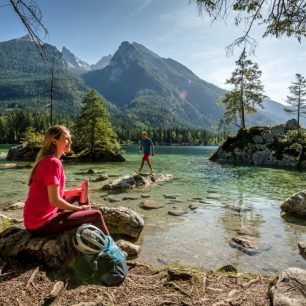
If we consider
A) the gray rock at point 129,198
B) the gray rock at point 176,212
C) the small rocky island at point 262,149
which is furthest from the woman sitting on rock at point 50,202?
the small rocky island at point 262,149

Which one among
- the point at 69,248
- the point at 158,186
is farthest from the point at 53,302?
the point at 158,186

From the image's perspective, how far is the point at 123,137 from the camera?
194375 millimetres

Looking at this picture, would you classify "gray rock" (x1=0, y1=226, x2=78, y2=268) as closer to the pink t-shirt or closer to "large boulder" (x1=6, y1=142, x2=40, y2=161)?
the pink t-shirt

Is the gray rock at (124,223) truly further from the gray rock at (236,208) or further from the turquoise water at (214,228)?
the gray rock at (236,208)

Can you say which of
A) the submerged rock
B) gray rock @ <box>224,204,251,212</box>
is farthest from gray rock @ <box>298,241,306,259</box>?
gray rock @ <box>224,204,251,212</box>

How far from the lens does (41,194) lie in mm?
5719

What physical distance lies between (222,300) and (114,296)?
1749mm

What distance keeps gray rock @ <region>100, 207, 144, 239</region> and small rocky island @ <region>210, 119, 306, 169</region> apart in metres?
40.6

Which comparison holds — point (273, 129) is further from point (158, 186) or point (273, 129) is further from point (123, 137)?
point (123, 137)

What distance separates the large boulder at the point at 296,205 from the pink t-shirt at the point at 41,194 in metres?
A: 10.3

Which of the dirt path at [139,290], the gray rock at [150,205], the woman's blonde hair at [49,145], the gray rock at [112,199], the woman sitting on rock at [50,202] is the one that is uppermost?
the woman's blonde hair at [49,145]

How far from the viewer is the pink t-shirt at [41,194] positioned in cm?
555

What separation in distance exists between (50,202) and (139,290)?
2258 millimetres

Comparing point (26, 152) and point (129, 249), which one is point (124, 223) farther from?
point (26, 152)
